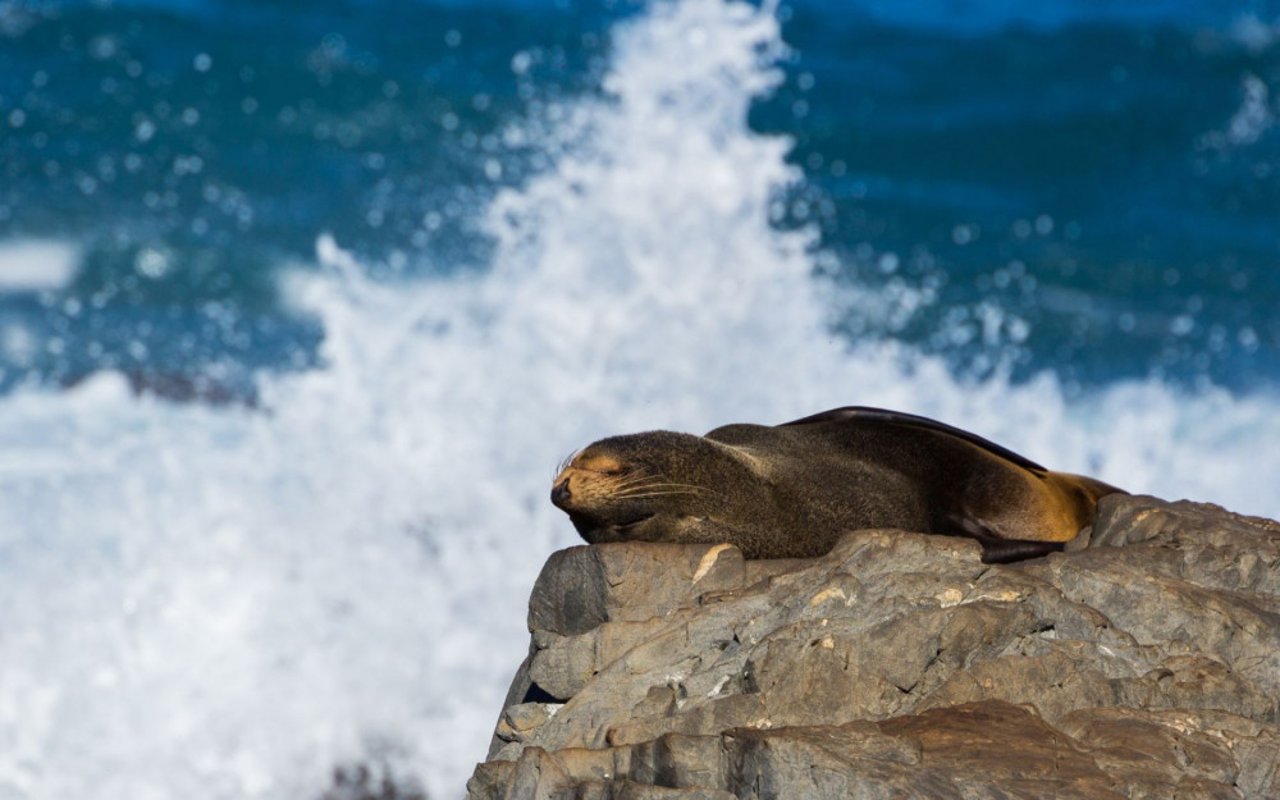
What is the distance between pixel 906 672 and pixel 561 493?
1.31 meters

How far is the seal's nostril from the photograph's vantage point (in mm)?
5207

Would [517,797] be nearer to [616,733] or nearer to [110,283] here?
[616,733]

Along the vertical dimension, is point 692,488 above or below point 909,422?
below

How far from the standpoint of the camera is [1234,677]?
4574 millimetres

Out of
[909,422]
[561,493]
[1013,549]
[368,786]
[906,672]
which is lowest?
[906,672]

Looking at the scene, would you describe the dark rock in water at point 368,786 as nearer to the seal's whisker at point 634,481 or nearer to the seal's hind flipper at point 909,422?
the seal's hind flipper at point 909,422

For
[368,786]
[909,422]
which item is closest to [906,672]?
[909,422]

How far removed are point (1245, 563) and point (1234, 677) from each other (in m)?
0.75

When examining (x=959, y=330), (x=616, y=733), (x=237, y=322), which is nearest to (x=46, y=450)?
(x=237, y=322)

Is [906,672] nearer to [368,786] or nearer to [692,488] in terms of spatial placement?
[692,488]

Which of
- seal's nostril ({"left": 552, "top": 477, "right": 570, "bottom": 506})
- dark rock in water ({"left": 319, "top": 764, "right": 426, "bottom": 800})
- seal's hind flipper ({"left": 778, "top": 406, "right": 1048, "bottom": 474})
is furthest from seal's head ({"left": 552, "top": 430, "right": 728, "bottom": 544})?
dark rock in water ({"left": 319, "top": 764, "right": 426, "bottom": 800})

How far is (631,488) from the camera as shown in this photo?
5.30 meters

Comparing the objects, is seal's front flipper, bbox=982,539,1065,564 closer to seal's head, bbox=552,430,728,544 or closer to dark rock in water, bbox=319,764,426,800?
seal's head, bbox=552,430,728,544

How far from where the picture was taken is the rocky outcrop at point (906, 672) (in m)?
3.90
